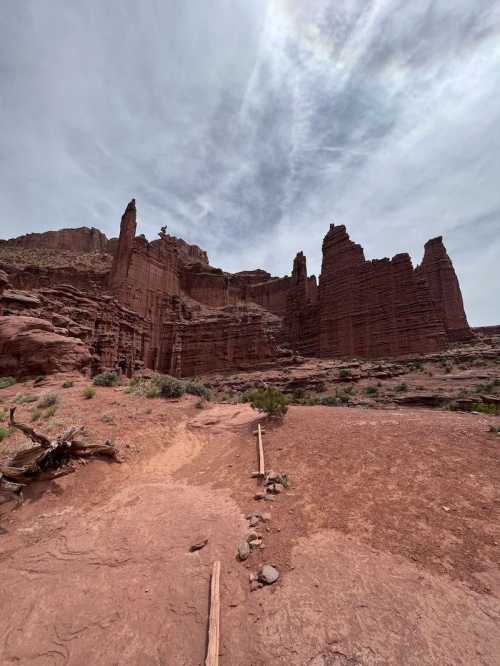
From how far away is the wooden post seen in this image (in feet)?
9.28

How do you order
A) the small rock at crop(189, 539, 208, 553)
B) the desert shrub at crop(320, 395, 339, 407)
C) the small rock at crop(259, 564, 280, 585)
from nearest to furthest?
the small rock at crop(259, 564, 280, 585) → the small rock at crop(189, 539, 208, 553) → the desert shrub at crop(320, 395, 339, 407)

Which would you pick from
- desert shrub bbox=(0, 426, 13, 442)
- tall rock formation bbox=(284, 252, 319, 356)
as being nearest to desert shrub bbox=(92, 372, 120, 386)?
desert shrub bbox=(0, 426, 13, 442)

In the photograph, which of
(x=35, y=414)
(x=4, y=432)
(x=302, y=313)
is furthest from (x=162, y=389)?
(x=302, y=313)

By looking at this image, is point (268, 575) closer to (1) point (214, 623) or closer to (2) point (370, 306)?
(1) point (214, 623)

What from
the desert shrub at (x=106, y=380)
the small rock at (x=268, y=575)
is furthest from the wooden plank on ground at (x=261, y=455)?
the desert shrub at (x=106, y=380)

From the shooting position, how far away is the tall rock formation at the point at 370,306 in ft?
105

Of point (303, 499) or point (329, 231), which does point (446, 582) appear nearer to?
point (303, 499)

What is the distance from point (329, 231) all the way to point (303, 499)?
139 feet

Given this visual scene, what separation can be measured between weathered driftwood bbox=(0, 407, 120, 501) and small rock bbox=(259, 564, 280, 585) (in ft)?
16.9

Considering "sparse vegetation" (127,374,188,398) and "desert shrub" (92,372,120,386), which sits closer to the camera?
"sparse vegetation" (127,374,188,398)

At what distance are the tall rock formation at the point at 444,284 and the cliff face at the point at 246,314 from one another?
6.0 inches

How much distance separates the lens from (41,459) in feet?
21.3

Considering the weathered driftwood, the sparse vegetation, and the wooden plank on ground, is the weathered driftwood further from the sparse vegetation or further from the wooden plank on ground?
the sparse vegetation

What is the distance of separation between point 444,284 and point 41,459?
188 feet
